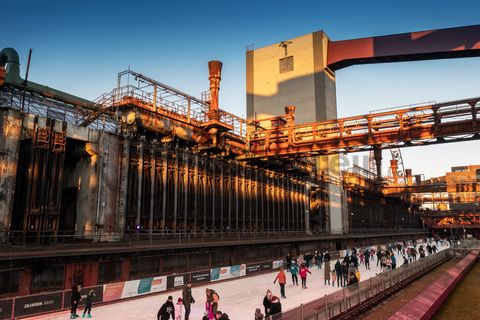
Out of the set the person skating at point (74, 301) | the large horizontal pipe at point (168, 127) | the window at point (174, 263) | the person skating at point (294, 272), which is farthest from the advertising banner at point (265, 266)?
the person skating at point (74, 301)

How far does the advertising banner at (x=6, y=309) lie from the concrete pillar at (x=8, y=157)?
8.08m

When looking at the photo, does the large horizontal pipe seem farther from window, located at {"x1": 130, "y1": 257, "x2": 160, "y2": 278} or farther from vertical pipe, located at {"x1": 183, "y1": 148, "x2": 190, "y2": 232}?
window, located at {"x1": 130, "y1": 257, "x2": 160, "y2": 278}

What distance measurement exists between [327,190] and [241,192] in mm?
28055

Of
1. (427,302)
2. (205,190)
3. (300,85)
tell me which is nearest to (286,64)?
(300,85)

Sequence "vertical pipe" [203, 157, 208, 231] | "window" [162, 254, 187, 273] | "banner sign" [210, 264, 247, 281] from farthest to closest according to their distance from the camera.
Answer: "vertical pipe" [203, 157, 208, 231]
"window" [162, 254, 187, 273]
"banner sign" [210, 264, 247, 281]

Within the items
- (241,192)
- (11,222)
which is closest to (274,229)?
(241,192)

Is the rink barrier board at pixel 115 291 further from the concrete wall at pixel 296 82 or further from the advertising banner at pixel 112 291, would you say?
the concrete wall at pixel 296 82

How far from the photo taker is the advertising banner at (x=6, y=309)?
15320mm

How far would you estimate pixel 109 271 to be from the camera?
23578 mm

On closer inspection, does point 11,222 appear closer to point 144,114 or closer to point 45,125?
point 45,125

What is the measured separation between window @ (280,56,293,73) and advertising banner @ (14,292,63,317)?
68599 millimetres

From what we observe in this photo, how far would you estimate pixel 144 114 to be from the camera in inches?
1319

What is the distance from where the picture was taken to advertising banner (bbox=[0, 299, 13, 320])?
15.3 m

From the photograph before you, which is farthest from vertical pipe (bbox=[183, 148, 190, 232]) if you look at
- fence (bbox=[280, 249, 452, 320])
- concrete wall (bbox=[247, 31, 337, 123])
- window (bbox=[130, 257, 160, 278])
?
concrete wall (bbox=[247, 31, 337, 123])
